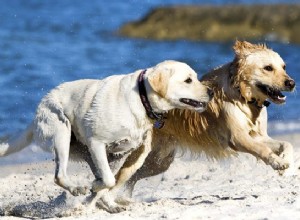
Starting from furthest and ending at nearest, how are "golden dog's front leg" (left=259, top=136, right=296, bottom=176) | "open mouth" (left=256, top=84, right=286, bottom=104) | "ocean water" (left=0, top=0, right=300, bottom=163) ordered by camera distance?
1. "ocean water" (left=0, top=0, right=300, bottom=163)
2. "open mouth" (left=256, top=84, right=286, bottom=104)
3. "golden dog's front leg" (left=259, top=136, right=296, bottom=176)

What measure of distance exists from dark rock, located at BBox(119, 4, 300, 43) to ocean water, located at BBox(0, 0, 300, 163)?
0.63 m

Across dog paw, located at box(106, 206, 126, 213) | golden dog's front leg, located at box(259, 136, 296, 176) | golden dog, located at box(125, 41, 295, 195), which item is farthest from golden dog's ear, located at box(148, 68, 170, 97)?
golden dog's front leg, located at box(259, 136, 296, 176)

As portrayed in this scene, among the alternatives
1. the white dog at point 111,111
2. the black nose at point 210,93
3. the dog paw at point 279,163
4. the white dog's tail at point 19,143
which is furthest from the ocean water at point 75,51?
the black nose at point 210,93

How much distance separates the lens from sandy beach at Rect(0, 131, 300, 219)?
7078mm

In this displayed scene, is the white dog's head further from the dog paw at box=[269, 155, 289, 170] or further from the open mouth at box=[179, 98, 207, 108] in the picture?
the dog paw at box=[269, 155, 289, 170]

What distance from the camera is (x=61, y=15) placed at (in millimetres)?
30750

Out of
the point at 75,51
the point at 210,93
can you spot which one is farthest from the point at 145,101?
the point at 75,51

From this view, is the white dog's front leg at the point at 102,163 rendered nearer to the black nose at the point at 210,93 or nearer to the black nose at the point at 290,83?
the black nose at the point at 210,93

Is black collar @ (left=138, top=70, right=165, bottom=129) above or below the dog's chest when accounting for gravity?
above

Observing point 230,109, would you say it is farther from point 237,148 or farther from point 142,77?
point 142,77

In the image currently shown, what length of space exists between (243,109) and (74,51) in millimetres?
14460

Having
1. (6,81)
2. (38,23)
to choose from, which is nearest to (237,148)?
(6,81)

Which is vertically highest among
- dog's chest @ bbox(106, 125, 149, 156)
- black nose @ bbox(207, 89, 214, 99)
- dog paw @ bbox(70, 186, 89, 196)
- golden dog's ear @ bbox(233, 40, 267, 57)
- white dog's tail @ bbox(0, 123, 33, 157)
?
golden dog's ear @ bbox(233, 40, 267, 57)

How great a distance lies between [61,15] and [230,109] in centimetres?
2350
